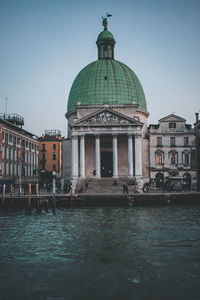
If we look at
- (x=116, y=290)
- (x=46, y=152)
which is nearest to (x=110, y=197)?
(x=116, y=290)

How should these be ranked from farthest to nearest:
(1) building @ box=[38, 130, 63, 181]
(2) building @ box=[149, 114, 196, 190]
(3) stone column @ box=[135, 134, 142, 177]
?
1. (1) building @ box=[38, 130, 63, 181]
2. (2) building @ box=[149, 114, 196, 190]
3. (3) stone column @ box=[135, 134, 142, 177]

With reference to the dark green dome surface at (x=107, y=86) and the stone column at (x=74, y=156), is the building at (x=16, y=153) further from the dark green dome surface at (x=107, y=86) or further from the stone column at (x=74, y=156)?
the dark green dome surface at (x=107, y=86)

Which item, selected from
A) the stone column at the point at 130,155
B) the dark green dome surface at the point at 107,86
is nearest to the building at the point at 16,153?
the dark green dome surface at the point at 107,86

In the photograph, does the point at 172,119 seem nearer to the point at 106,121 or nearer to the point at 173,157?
the point at 173,157

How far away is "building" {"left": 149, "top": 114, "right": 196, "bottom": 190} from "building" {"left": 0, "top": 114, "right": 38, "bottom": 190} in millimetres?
18553

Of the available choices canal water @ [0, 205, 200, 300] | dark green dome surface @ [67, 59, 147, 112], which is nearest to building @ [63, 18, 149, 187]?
dark green dome surface @ [67, 59, 147, 112]

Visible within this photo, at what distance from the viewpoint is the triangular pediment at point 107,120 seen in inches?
1641

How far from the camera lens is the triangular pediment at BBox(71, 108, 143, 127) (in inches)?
1641

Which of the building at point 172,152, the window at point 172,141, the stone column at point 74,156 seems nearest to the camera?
the stone column at point 74,156

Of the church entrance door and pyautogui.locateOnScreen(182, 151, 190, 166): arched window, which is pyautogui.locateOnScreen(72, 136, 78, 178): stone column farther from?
pyautogui.locateOnScreen(182, 151, 190, 166): arched window

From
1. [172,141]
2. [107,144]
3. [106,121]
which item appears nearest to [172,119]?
[172,141]

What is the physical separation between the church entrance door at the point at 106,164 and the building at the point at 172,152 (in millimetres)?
6464

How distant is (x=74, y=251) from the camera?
14.4 m

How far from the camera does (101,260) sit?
12852 mm
